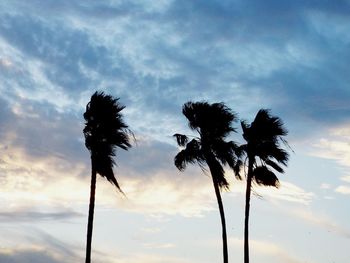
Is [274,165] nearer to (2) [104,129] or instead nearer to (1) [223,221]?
(1) [223,221]

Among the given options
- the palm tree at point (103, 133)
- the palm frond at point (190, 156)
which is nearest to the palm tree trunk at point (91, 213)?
the palm tree at point (103, 133)

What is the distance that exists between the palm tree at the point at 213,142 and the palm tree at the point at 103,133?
7236 millimetres

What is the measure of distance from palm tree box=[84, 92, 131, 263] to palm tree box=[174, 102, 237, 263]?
7.24 meters

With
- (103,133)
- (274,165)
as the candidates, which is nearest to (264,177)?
(274,165)

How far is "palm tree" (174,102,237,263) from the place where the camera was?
38.4 metres

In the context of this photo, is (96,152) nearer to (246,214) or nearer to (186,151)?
(186,151)

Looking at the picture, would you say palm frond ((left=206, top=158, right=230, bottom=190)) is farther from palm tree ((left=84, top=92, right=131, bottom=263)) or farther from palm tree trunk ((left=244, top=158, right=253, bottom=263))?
palm tree ((left=84, top=92, right=131, bottom=263))

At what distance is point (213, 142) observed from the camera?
127 ft

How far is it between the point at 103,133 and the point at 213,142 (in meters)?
8.69

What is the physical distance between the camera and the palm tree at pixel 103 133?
1272 inches

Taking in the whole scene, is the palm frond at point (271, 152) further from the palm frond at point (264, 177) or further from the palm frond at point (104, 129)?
the palm frond at point (104, 129)

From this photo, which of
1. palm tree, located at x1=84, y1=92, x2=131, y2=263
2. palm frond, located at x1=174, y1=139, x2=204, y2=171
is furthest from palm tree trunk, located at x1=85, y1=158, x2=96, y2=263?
palm frond, located at x1=174, y1=139, x2=204, y2=171

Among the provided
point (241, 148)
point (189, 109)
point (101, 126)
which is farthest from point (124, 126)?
point (241, 148)

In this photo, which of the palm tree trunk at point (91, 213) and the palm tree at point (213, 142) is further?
the palm tree at point (213, 142)
